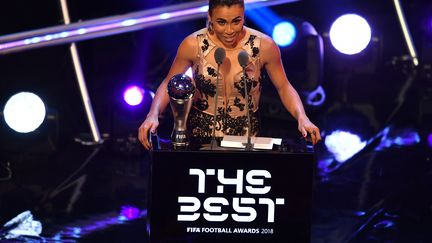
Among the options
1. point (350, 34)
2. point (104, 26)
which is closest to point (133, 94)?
point (104, 26)

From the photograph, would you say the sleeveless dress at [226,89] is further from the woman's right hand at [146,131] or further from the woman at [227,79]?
the woman's right hand at [146,131]

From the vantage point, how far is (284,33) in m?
7.42

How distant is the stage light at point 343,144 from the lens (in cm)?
672

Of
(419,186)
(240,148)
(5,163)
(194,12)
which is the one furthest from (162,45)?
(240,148)

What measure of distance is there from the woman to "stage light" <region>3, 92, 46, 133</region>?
2212 millimetres

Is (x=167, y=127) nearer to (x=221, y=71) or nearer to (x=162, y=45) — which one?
(x=162, y=45)

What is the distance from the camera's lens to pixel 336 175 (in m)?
6.23

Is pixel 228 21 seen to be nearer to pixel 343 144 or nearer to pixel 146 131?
pixel 146 131

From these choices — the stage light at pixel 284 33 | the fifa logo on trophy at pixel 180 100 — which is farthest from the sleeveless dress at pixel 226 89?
the stage light at pixel 284 33

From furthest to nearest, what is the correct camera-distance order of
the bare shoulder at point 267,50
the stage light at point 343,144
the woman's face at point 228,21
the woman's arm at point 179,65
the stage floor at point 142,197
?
1. the stage light at point 343,144
2. the stage floor at point 142,197
3. the bare shoulder at point 267,50
4. the woman's arm at point 179,65
5. the woman's face at point 228,21

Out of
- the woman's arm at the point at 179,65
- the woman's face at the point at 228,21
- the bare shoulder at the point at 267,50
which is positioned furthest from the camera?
the bare shoulder at the point at 267,50

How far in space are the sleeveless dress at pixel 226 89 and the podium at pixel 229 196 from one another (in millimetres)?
615

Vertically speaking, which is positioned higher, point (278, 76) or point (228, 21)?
point (228, 21)

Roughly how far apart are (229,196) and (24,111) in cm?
296
